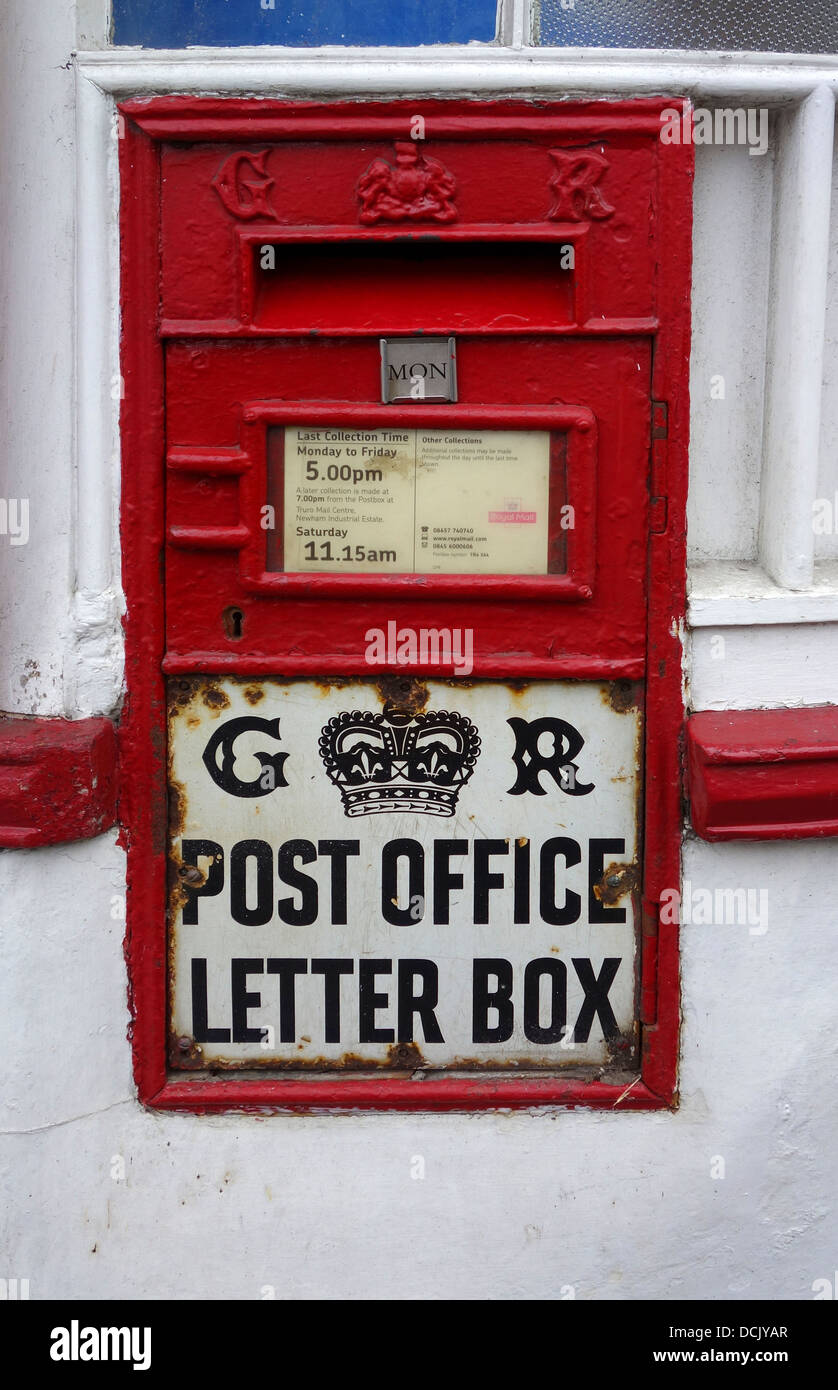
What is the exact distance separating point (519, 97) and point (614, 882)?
4.27 ft

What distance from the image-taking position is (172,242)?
186 cm

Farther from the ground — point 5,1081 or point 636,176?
point 636,176

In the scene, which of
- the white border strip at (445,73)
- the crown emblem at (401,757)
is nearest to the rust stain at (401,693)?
the crown emblem at (401,757)

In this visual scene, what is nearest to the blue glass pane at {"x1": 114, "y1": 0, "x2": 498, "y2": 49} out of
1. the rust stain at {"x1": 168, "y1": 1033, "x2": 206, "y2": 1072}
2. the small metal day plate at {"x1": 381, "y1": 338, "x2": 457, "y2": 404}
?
the small metal day plate at {"x1": 381, "y1": 338, "x2": 457, "y2": 404}

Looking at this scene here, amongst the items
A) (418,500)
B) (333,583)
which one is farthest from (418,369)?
(333,583)

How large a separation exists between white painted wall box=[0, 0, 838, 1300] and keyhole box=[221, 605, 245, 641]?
22 centimetres

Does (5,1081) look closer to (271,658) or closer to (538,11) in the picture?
(271,658)

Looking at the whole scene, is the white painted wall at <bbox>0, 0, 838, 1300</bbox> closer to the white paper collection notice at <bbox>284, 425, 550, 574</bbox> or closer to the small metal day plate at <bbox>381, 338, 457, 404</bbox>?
the white paper collection notice at <bbox>284, 425, 550, 574</bbox>

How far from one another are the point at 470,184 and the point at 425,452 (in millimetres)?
430

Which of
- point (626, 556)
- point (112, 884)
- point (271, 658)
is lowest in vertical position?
point (112, 884)

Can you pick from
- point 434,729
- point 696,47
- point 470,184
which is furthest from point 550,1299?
point 696,47

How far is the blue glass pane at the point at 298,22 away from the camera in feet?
6.12

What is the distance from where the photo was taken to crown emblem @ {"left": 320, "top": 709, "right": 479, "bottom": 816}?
194cm
